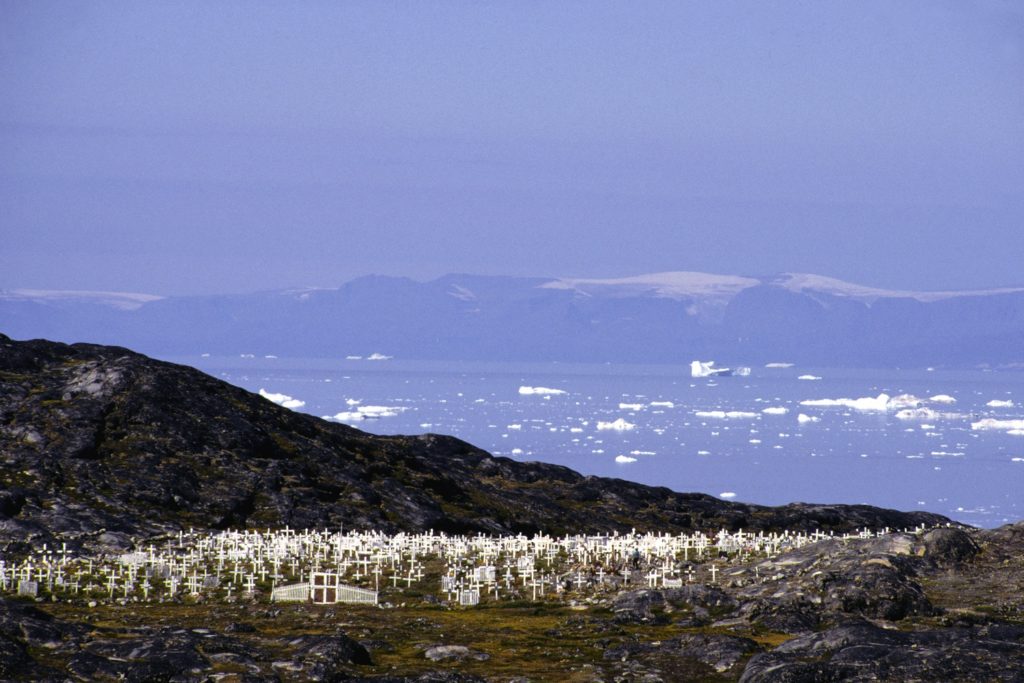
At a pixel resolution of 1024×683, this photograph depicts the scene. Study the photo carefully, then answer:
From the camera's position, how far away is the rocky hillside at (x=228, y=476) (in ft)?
246

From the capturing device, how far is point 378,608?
46.7 metres

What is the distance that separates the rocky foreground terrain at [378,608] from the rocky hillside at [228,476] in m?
0.22

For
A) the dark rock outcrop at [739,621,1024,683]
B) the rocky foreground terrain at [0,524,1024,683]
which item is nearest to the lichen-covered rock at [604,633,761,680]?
the rocky foreground terrain at [0,524,1024,683]

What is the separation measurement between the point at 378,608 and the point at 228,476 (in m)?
39.2

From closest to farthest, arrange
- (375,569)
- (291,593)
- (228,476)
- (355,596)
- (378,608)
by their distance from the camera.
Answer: (378,608) < (355,596) < (291,593) < (375,569) < (228,476)

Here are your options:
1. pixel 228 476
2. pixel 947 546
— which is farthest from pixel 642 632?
pixel 228 476

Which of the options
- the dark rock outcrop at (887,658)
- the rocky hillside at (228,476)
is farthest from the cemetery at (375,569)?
the dark rock outcrop at (887,658)

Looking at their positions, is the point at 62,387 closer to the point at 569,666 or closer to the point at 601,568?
the point at 601,568

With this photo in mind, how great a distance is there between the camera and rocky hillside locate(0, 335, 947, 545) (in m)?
75.1

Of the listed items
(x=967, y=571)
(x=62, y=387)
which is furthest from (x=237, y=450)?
(x=967, y=571)

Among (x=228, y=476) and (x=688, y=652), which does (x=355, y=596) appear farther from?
(x=228, y=476)

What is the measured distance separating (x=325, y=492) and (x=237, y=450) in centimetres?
859

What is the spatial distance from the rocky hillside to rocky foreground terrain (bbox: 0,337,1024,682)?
0.72 ft

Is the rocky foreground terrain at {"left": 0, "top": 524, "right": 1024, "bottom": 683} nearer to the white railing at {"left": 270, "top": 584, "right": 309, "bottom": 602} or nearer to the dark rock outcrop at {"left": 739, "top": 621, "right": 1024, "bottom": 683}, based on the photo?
the dark rock outcrop at {"left": 739, "top": 621, "right": 1024, "bottom": 683}
